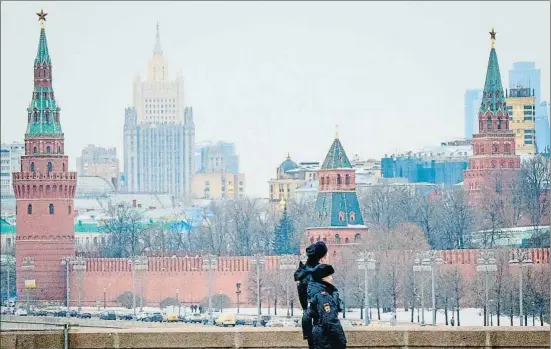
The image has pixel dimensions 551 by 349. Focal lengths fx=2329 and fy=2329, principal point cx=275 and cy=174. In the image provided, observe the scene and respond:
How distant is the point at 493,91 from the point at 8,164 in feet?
153

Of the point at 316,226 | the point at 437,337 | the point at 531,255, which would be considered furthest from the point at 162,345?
the point at 316,226

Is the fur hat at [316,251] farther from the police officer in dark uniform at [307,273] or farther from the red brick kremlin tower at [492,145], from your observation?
the red brick kremlin tower at [492,145]

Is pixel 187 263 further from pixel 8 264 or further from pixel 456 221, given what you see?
pixel 456 221

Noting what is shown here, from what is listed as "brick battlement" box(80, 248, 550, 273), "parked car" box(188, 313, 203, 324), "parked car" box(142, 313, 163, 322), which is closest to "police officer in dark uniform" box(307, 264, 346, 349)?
"parked car" box(142, 313, 163, 322)

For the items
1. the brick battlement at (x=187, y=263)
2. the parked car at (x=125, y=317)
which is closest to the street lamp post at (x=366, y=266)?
the brick battlement at (x=187, y=263)

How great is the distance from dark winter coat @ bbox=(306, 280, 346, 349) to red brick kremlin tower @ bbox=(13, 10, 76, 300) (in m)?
63.4

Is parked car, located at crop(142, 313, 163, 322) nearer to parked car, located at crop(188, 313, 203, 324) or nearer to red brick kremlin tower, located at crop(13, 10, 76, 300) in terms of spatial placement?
parked car, located at crop(188, 313, 203, 324)

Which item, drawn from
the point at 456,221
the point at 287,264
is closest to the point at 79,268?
the point at 287,264

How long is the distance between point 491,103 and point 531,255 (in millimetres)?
21523

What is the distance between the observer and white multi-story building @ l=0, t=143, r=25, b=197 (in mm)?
124750

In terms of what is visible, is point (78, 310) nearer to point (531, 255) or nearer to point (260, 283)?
point (260, 283)

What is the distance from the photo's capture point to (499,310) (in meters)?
65.4

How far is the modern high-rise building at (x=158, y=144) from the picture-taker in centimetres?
18012

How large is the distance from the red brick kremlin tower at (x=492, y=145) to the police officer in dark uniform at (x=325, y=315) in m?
74.1
